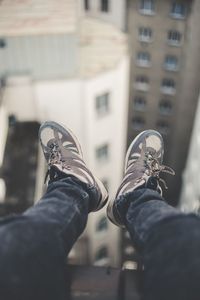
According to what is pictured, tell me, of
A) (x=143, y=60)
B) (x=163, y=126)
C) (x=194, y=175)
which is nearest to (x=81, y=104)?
(x=194, y=175)

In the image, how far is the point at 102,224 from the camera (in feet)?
42.1

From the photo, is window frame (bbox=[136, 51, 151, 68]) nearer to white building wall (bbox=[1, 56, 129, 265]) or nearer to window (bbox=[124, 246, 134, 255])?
white building wall (bbox=[1, 56, 129, 265])

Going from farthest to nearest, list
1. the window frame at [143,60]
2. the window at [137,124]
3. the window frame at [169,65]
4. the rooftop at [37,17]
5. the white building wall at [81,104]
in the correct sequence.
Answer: the window at [137,124] → the window frame at [143,60] → the window frame at [169,65] → the white building wall at [81,104] → the rooftop at [37,17]

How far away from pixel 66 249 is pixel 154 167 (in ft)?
5.93

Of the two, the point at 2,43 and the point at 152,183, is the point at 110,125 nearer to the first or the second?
the point at 2,43

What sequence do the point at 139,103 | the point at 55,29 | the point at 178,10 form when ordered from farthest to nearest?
the point at 139,103 → the point at 178,10 → the point at 55,29

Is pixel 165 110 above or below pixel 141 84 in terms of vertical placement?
below

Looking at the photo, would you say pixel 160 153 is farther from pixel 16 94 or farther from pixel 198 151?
pixel 198 151

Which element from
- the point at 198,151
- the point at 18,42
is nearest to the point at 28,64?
the point at 18,42

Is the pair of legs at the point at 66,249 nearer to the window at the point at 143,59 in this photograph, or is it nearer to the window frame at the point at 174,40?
the window frame at the point at 174,40

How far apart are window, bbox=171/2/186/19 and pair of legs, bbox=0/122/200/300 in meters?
10.9

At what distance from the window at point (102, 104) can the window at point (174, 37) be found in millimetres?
5792

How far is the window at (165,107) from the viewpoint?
1650 centimetres

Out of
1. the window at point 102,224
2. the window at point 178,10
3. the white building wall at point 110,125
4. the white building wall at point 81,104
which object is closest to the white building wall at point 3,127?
the white building wall at point 81,104
